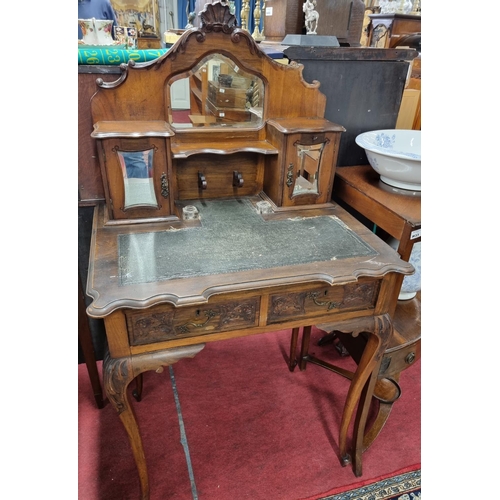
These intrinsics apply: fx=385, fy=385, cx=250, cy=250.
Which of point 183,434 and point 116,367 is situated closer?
point 116,367

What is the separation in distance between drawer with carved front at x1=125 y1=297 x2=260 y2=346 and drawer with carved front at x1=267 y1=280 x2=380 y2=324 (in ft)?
0.19

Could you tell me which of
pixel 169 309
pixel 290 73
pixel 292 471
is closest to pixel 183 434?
pixel 292 471

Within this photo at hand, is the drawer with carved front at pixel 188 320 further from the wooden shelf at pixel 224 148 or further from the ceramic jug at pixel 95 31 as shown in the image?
the ceramic jug at pixel 95 31

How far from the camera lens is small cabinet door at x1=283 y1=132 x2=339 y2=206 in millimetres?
1127

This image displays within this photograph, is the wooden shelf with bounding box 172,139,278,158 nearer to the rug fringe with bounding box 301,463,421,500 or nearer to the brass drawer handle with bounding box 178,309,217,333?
the brass drawer handle with bounding box 178,309,217,333

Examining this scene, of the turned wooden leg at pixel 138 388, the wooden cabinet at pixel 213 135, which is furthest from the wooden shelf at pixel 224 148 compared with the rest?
the turned wooden leg at pixel 138 388

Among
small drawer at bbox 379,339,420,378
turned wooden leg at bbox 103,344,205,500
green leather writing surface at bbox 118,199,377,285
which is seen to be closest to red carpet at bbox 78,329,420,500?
small drawer at bbox 379,339,420,378

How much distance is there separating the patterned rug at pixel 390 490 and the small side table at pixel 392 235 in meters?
0.12

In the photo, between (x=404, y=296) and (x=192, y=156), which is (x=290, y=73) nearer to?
(x=192, y=156)

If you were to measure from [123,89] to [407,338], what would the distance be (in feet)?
3.67

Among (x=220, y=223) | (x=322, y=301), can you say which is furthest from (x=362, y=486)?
(x=220, y=223)

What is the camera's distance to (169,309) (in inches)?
33.0

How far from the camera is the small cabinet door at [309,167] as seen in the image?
1127mm

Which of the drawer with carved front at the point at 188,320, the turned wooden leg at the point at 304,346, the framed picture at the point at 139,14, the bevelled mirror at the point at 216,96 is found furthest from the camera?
the framed picture at the point at 139,14
